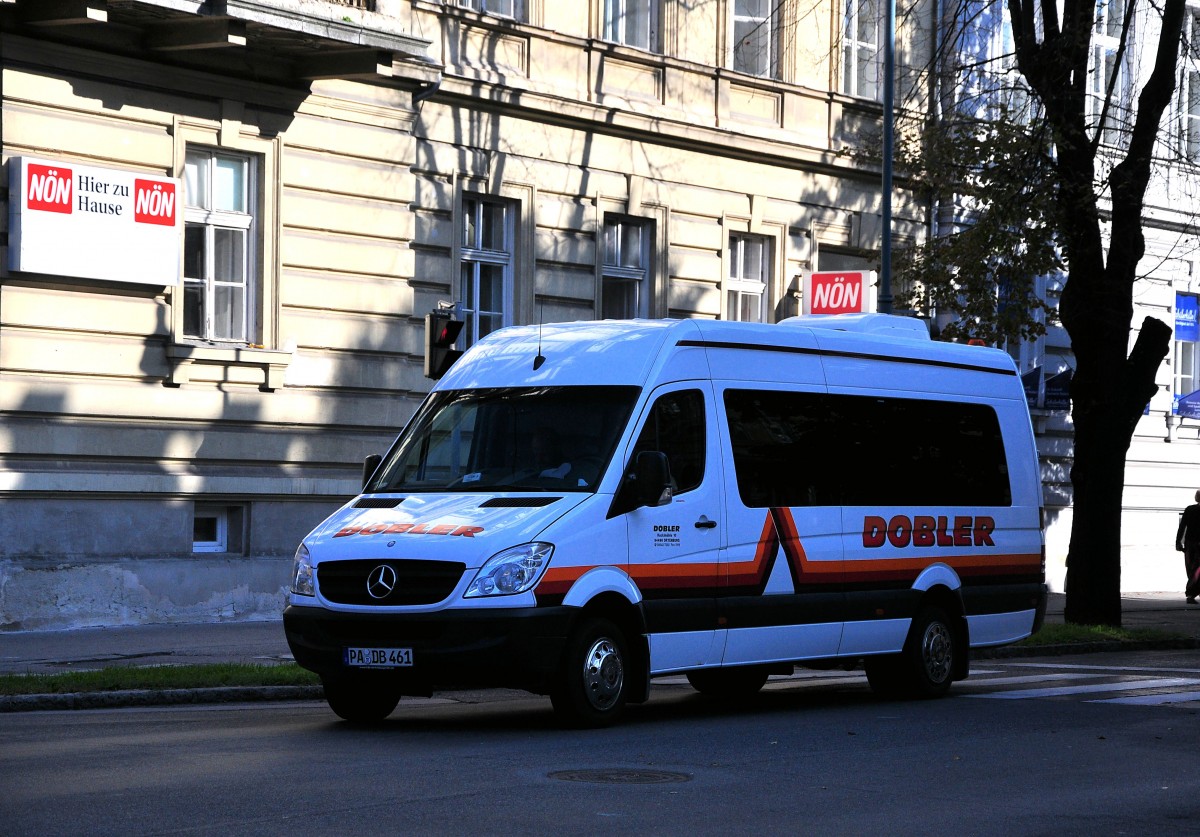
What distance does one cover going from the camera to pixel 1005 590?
15.7 meters

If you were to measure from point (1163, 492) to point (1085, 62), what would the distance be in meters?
15.9

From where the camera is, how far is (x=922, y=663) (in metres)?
14.6

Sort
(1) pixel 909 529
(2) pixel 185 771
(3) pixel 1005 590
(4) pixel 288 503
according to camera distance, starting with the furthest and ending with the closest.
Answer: (4) pixel 288 503 < (3) pixel 1005 590 < (1) pixel 909 529 < (2) pixel 185 771

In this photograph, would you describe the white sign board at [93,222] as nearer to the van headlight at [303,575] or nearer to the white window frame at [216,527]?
the white window frame at [216,527]

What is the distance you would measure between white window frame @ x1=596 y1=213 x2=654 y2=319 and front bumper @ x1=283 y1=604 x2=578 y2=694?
14.5 m

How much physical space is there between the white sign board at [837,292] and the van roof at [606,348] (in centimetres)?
1228

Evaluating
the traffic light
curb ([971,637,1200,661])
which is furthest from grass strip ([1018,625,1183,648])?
the traffic light

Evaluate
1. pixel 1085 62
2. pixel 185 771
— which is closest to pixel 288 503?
pixel 1085 62

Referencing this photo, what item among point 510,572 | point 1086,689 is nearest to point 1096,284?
point 1086,689

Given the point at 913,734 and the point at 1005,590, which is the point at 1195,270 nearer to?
the point at 1005,590

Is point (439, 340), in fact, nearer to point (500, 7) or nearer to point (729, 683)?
point (729, 683)

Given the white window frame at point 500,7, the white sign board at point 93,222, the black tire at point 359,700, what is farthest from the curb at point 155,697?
the white window frame at point 500,7

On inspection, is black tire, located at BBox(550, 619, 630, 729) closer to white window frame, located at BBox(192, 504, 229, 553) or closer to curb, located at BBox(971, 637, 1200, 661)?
curb, located at BBox(971, 637, 1200, 661)

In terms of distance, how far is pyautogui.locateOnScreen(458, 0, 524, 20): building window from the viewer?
2372cm
